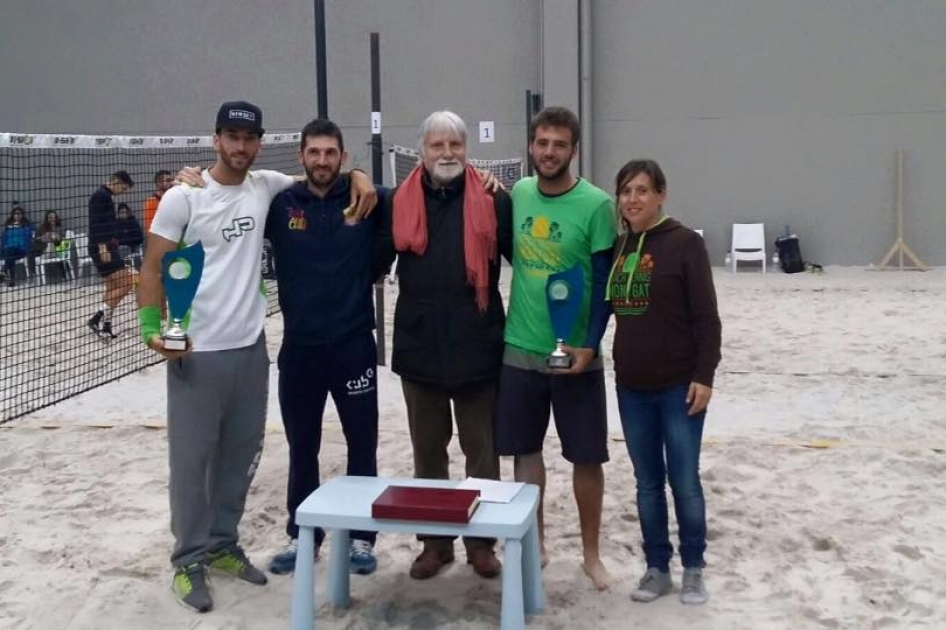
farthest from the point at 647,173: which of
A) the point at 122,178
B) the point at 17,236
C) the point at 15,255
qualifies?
the point at 17,236

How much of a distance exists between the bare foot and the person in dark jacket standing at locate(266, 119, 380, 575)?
91 centimetres

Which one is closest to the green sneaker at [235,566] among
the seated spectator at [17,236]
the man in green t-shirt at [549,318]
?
the man in green t-shirt at [549,318]

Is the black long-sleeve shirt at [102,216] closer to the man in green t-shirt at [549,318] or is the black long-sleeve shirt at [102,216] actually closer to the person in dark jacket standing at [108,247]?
the person in dark jacket standing at [108,247]

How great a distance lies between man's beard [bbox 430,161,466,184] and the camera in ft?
12.4

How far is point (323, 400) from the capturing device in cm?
409

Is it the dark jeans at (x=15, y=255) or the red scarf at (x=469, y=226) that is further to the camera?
the dark jeans at (x=15, y=255)

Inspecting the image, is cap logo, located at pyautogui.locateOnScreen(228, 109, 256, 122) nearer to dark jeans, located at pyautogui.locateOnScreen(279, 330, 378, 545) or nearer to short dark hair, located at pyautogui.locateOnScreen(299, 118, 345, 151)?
short dark hair, located at pyautogui.locateOnScreen(299, 118, 345, 151)

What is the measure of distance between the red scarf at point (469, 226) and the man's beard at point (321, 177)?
0.29 metres

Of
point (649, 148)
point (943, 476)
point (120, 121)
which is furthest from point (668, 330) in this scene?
point (120, 121)

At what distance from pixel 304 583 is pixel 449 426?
93cm

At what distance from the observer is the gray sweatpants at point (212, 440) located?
380 cm

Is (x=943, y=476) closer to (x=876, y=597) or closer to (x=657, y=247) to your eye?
(x=876, y=597)

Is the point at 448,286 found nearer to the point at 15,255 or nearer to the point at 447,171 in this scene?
the point at 447,171

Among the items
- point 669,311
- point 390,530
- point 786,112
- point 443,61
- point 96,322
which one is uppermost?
point 443,61
